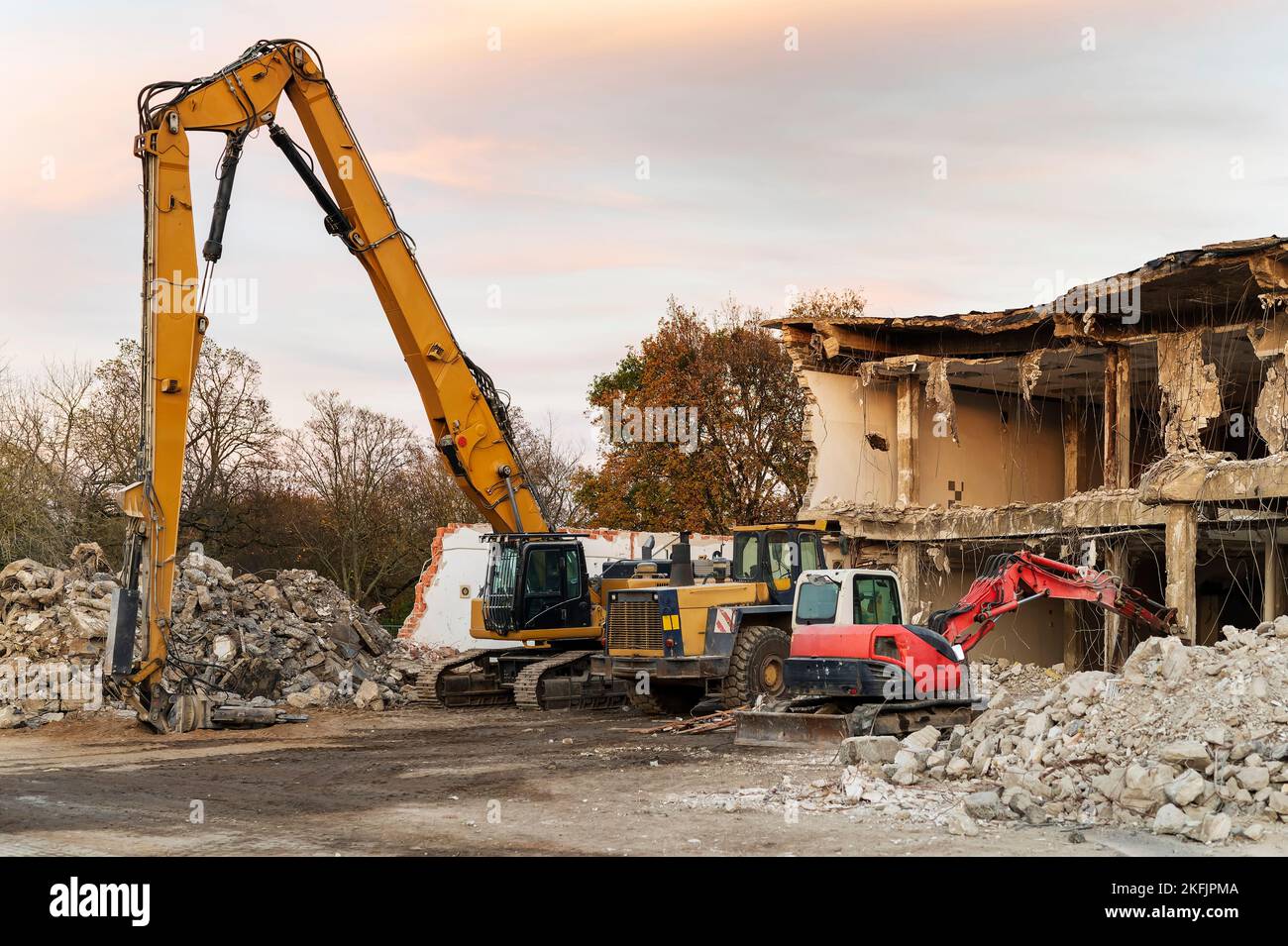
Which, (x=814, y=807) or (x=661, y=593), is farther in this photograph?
(x=661, y=593)

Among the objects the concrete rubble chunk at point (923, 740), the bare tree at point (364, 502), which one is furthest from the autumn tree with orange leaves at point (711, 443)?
the concrete rubble chunk at point (923, 740)

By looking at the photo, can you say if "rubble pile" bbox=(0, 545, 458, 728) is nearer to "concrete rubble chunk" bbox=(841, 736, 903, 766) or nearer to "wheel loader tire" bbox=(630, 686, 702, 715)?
"wheel loader tire" bbox=(630, 686, 702, 715)

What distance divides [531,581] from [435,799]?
28.0 feet

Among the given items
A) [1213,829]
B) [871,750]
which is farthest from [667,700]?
[1213,829]

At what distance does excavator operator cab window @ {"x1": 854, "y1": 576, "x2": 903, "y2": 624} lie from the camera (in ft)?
48.9

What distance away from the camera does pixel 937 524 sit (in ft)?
77.9

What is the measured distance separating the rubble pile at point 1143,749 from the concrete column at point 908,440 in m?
12.4

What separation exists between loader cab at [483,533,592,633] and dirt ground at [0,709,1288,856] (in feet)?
8.79

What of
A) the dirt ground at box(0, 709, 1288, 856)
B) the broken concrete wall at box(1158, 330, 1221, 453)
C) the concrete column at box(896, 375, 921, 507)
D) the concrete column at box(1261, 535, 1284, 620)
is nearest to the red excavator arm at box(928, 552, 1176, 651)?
the dirt ground at box(0, 709, 1288, 856)

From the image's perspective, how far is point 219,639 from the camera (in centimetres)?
1941

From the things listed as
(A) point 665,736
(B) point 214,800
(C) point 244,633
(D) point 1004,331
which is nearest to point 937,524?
(D) point 1004,331

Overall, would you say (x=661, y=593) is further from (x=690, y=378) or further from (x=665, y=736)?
(x=690, y=378)

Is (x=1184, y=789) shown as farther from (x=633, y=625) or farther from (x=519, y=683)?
(x=519, y=683)
